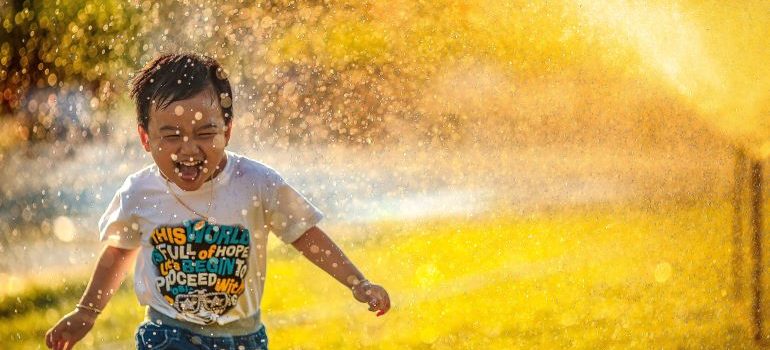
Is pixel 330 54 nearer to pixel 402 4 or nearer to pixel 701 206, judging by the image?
pixel 402 4

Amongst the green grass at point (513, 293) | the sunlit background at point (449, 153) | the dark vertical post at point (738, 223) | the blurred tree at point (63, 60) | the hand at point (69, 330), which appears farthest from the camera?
the blurred tree at point (63, 60)

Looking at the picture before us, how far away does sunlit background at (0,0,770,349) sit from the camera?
5.42 meters

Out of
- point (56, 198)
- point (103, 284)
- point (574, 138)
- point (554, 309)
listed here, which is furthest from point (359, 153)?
point (103, 284)

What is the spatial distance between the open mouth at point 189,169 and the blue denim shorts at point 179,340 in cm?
36

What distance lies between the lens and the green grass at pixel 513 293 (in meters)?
4.86

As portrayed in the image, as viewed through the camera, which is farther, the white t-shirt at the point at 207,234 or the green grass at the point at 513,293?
the green grass at the point at 513,293

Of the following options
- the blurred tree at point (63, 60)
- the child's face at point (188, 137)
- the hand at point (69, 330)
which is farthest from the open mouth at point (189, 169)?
the blurred tree at point (63, 60)

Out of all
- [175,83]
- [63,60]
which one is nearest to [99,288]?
[175,83]

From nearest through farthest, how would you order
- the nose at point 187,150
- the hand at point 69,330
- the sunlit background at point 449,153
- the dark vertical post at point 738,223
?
the nose at point 187,150, the hand at point 69,330, the sunlit background at point 449,153, the dark vertical post at point 738,223

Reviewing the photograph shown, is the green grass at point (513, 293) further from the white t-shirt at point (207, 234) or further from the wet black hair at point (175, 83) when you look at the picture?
the wet black hair at point (175, 83)

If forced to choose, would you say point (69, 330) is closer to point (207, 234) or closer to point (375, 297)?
point (207, 234)

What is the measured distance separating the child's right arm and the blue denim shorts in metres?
0.17

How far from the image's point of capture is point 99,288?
3031mm

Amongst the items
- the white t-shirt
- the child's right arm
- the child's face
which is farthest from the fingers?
the child's right arm
